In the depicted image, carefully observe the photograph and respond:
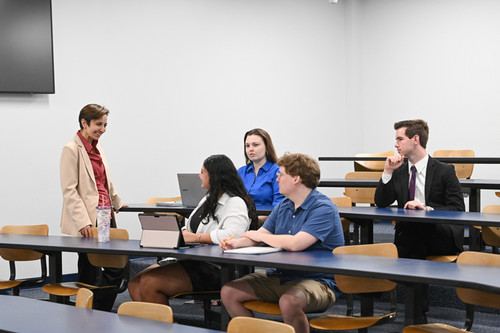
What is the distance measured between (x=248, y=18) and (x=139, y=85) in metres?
1.74

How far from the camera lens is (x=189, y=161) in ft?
25.1

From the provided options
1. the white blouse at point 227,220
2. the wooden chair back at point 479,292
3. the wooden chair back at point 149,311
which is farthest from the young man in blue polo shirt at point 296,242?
the wooden chair back at point 149,311

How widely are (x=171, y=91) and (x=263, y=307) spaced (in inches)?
167

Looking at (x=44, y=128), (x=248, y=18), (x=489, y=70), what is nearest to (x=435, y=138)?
(x=489, y=70)

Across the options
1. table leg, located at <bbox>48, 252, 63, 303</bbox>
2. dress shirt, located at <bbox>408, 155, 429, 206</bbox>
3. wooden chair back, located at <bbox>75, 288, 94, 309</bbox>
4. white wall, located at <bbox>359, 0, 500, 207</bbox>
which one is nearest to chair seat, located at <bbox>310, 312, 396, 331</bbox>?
wooden chair back, located at <bbox>75, 288, 94, 309</bbox>

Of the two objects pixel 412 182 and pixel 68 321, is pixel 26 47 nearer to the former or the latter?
pixel 412 182

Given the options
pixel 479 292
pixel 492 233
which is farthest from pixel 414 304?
pixel 492 233

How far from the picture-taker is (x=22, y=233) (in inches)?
204

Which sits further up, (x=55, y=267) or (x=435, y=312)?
(x=55, y=267)

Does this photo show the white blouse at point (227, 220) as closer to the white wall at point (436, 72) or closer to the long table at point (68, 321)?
the long table at point (68, 321)

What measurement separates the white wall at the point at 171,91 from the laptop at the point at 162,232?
286 centimetres

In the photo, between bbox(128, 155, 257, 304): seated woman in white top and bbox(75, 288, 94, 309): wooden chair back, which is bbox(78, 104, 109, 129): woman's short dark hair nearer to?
bbox(128, 155, 257, 304): seated woman in white top

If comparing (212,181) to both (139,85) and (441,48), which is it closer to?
(139,85)

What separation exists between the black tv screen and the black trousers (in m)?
2.21
